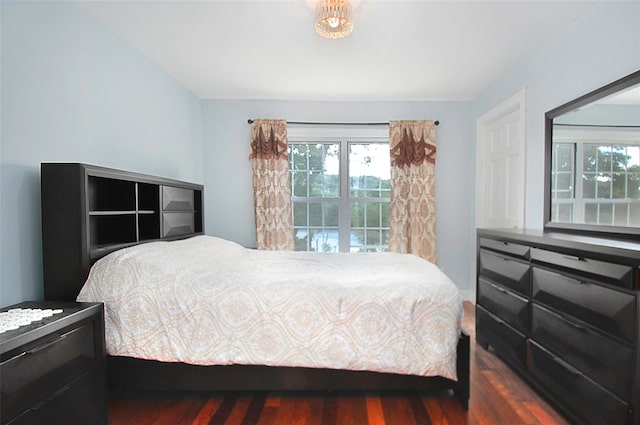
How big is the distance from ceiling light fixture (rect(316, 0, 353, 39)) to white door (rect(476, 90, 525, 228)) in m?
1.77

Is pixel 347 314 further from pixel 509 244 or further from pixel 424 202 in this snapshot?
pixel 424 202

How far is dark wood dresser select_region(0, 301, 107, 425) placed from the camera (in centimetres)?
112

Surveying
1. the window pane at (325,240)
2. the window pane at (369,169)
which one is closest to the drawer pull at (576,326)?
the window pane at (369,169)

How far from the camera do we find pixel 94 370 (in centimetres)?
150

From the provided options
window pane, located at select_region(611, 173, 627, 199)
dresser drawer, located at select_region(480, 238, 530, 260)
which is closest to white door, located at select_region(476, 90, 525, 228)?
dresser drawer, located at select_region(480, 238, 530, 260)

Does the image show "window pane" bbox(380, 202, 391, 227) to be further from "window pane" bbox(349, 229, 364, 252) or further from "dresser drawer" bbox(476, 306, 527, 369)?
"dresser drawer" bbox(476, 306, 527, 369)

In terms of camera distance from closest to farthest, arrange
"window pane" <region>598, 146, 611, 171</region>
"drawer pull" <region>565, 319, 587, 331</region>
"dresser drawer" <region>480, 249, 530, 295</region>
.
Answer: "drawer pull" <region>565, 319, 587, 331</region> → "window pane" <region>598, 146, 611, 171</region> → "dresser drawer" <region>480, 249, 530, 295</region>

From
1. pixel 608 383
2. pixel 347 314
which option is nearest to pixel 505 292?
pixel 608 383

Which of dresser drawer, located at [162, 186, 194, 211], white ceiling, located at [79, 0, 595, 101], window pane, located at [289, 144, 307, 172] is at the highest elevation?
white ceiling, located at [79, 0, 595, 101]

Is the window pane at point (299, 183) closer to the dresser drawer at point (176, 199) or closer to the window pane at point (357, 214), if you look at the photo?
the window pane at point (357, 214)

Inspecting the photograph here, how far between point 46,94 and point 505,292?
303 centimetres

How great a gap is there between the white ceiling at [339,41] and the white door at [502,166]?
386 mm

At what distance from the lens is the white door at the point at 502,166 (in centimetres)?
281

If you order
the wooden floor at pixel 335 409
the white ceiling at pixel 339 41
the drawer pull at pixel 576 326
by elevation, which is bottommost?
the wooden floor at pixel 335 409
